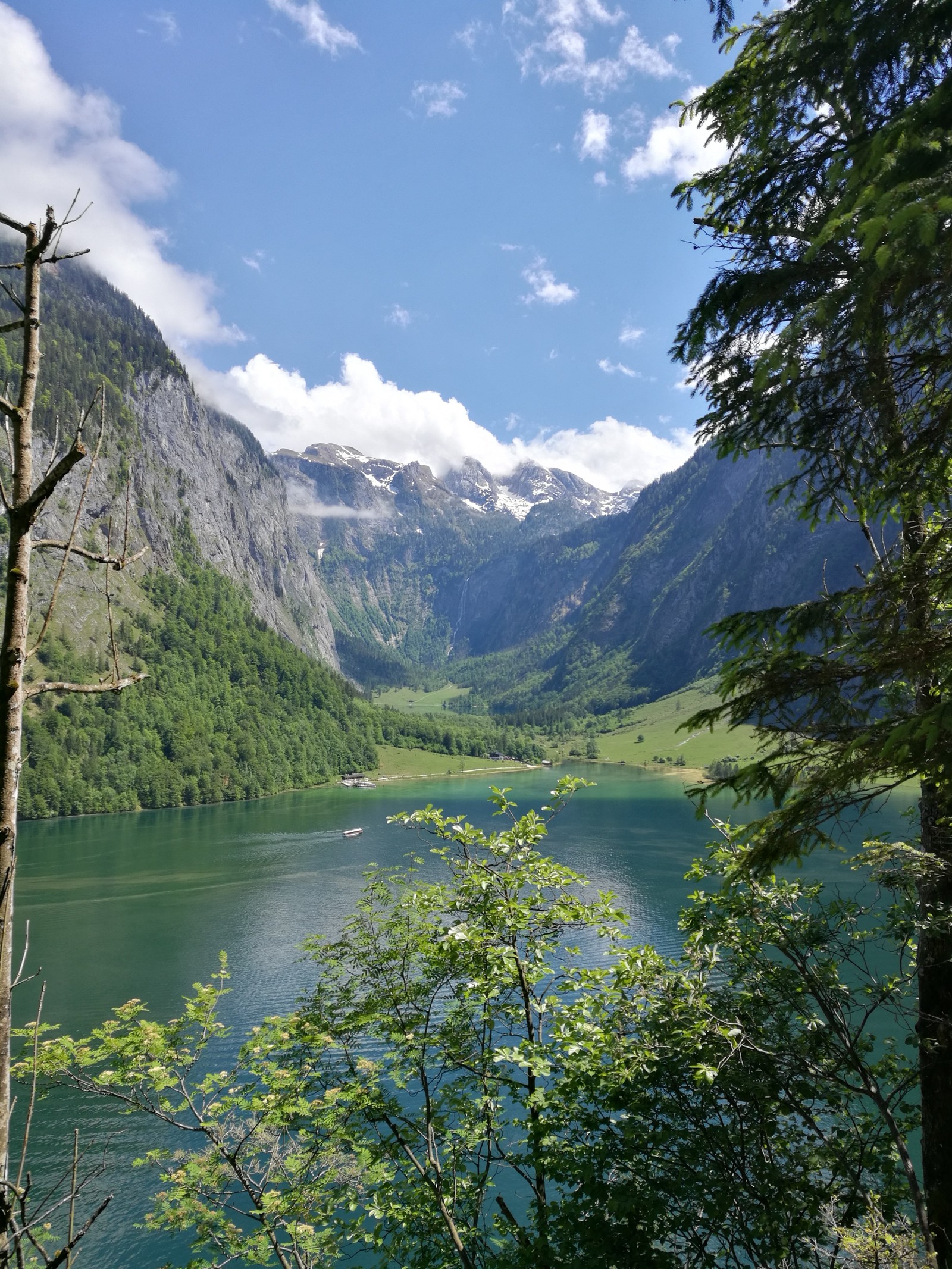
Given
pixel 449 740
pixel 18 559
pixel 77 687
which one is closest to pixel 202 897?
pixel 77 687

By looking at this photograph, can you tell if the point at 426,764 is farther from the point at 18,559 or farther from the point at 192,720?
the point at 18,559

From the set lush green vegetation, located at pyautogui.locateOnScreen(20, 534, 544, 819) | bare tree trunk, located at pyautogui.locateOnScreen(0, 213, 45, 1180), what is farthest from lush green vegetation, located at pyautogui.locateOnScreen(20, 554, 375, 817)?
bare tree trunk, located at pyautogui.locateOnScreen(0, 213, 45, 1180)

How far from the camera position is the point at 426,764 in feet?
543

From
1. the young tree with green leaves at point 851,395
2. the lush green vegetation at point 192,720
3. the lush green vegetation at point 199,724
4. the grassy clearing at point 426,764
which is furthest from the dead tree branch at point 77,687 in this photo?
the grassy clearing at point 426,764

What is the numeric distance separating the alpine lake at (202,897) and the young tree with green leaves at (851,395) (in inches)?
276

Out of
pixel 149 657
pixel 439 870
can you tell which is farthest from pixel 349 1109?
pixel 149 657

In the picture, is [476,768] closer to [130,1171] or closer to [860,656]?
[130,1171]

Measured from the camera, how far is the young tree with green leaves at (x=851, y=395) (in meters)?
4.95

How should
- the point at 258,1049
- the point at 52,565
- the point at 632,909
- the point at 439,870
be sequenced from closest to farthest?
the point at 258,1049 → the point at 632,909 → the point at 439,870 → the point at 52,565

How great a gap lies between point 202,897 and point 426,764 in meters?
108

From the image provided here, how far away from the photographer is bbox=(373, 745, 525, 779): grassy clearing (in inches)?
6196

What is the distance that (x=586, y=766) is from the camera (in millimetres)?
171375

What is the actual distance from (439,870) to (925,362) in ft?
207

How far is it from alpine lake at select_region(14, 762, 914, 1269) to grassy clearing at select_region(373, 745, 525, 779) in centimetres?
4034
